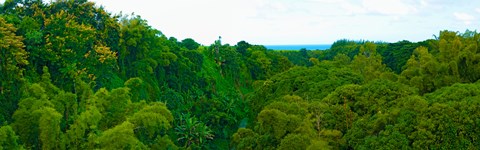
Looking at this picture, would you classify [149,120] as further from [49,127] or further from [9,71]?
[9,71]

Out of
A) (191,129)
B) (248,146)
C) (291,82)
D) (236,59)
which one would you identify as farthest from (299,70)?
(236,59)

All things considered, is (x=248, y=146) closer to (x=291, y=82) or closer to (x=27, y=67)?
(x=27, y=67)

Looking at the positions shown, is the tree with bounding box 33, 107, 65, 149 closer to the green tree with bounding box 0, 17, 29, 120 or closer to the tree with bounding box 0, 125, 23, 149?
the tree with bounding box 0, 125, 23, 149

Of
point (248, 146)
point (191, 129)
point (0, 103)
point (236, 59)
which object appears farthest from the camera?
point (236, 59)

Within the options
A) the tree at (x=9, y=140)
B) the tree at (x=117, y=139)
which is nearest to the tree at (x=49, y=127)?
the tree at (x=9, y=140)

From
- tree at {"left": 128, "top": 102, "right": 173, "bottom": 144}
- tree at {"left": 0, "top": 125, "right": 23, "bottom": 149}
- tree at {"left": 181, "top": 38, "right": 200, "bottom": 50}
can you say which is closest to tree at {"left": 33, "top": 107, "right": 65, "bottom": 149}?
tree at {"left": 0, "top": 125, "right": 23, "bottom": 149}

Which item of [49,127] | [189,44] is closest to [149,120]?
[49,127]

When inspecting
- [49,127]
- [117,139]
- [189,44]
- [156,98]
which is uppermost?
[189,44]

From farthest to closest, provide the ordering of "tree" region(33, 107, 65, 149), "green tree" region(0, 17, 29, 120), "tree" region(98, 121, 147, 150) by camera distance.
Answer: "green tree" region(0, 17, 29, 120)
"tree" region(98, 121, 147, 150)
"tree" region(33, 107, 65, 149)

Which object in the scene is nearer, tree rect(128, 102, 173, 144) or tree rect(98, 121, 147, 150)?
tree rect(98, 121, 147, 150)
